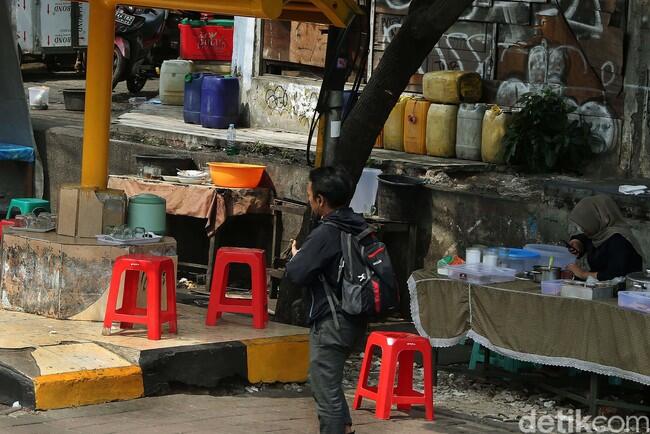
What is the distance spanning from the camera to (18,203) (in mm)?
13148

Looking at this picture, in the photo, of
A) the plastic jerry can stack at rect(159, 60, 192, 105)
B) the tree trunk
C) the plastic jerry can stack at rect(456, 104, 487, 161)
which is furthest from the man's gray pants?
the plastic jerry can stack at rect(159, 60, 192, 105)

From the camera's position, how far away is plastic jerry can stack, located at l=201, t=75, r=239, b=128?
16.3 metres

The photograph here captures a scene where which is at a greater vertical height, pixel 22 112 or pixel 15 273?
pixel 22 112

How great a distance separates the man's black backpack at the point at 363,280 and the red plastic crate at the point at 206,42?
12.6m

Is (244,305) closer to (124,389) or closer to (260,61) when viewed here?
(124,389)

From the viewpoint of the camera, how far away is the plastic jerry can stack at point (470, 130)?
1395 cm

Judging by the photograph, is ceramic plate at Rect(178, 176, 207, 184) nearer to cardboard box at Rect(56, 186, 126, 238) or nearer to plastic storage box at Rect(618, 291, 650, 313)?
cardboard box at Rect(56, 186, 126, 238)

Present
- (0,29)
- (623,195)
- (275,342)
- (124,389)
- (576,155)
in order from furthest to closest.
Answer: (0,29) → (576,155) → (623,195) → (275,342) → (124,389)

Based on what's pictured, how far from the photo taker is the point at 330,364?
741 centimetres

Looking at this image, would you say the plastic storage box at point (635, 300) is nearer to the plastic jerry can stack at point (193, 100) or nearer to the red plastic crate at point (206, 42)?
the plastic jerry can stack at point (193, 100)

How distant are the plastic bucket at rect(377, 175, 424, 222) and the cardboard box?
3166mm

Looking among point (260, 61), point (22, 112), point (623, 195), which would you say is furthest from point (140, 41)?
point (623, 195)

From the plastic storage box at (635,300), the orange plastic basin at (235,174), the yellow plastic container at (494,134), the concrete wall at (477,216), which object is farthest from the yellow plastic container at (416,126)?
the plastic storage box at (635,300)

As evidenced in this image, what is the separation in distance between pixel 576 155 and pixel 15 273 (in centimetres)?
588
